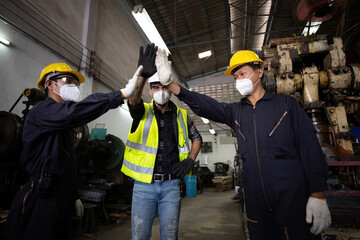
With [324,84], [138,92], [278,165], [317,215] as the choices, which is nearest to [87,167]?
[138,92]

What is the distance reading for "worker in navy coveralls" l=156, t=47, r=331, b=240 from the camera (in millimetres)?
1213

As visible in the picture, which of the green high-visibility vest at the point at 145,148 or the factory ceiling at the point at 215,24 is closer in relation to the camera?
the green high-visibility vest at the point at 145,148

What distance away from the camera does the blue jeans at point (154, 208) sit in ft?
5.18

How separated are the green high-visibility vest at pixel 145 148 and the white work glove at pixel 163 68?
Result: 470 mm

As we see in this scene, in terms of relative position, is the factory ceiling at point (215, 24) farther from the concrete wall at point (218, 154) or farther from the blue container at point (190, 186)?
the blue container at point (190, 186)

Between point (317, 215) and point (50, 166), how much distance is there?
6.23ft

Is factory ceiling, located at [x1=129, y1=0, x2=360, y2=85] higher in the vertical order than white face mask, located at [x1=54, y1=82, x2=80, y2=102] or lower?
higher

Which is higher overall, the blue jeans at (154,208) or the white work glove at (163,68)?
the white work glove at (163,68)

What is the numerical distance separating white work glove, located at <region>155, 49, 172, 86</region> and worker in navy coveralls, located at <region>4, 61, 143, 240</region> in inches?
7.3

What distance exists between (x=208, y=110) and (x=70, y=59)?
14.2 feet

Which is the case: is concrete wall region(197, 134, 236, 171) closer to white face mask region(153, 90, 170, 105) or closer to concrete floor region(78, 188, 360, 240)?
concrete floor region(78, 188, 360, 240)

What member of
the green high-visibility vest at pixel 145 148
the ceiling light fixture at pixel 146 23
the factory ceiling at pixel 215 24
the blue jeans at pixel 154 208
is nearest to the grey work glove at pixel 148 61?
the green high-visibility vest at pixel 145 148

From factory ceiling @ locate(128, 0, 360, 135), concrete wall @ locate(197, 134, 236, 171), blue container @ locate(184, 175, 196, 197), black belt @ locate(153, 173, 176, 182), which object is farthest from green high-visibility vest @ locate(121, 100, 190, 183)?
concrete wall @ locate(197, 134, 236, 171)

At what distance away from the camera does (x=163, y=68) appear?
5.10 ft
